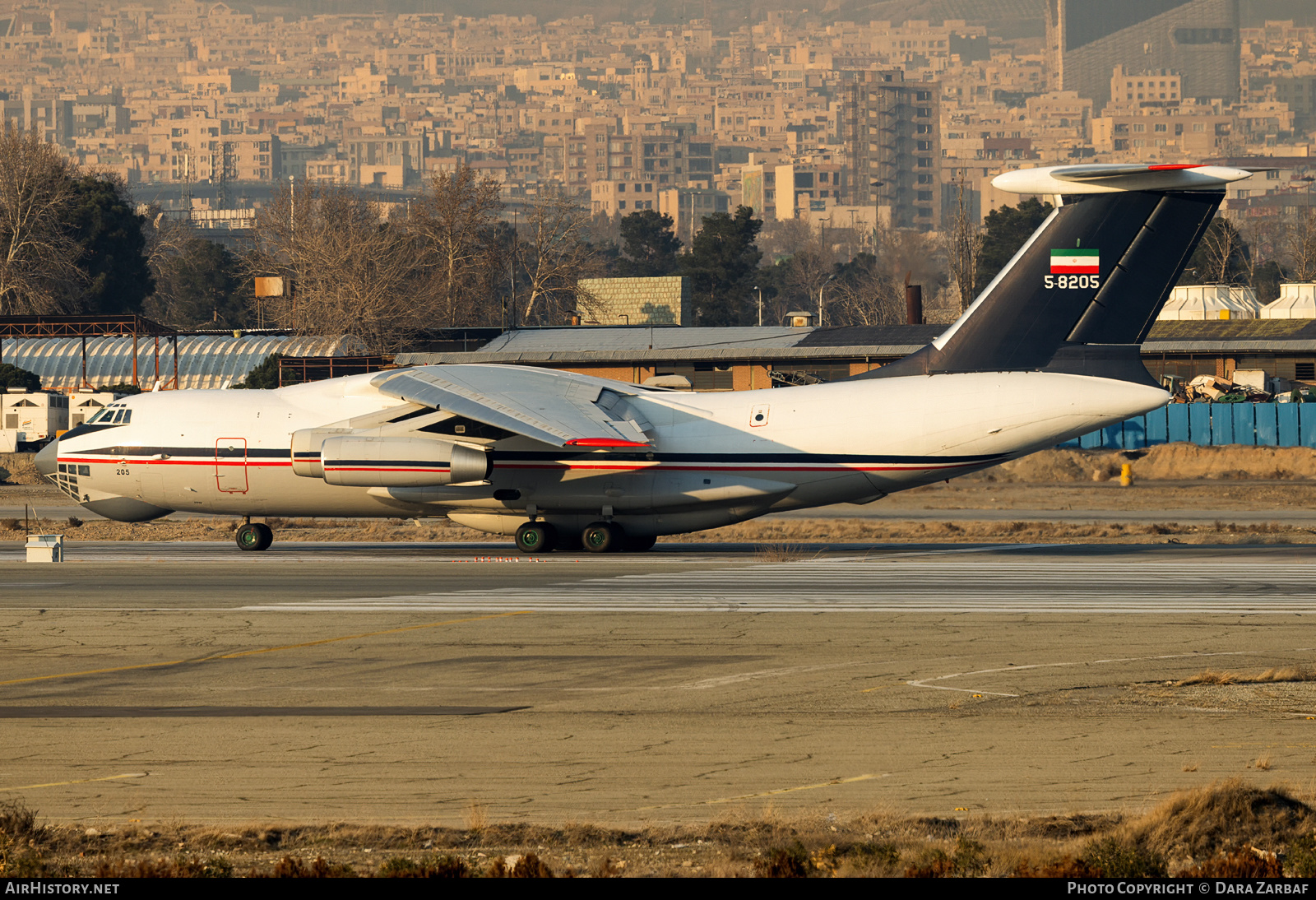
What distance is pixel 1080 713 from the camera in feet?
47.8

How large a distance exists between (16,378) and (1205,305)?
62.6 meters

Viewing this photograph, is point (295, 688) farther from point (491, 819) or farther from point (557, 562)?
point (557, 562)

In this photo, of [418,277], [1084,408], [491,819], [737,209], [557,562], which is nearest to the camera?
[491,819]

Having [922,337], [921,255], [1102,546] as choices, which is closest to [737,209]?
[921,255]

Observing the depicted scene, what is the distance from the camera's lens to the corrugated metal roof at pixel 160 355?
73.8 meters

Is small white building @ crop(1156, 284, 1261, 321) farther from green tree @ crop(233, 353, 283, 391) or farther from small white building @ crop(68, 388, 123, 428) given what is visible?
small white building @ crop(68, 388, 123, 428)

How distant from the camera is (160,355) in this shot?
77.6 metres

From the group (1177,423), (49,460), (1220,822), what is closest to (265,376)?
(49,460)

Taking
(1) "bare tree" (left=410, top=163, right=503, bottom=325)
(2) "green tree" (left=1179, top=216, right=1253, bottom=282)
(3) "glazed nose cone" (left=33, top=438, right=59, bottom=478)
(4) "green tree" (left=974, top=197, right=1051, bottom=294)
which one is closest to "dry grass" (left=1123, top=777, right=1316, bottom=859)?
(3) "glazed nose cone" (left=33, top=438, right=59, bottom=478)

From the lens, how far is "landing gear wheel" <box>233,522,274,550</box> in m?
31.6

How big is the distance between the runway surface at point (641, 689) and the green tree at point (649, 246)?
132 metres

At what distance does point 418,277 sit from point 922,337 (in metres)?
47.1

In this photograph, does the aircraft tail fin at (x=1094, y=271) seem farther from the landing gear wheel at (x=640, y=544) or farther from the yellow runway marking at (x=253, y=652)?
the yellow runway marking at (x=253, y=652)

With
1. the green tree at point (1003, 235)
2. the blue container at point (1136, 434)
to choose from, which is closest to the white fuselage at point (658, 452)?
the blue container at point (1136, 434)
